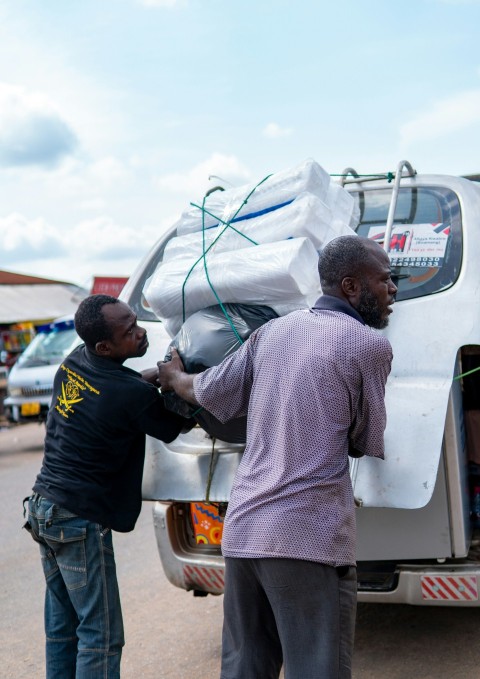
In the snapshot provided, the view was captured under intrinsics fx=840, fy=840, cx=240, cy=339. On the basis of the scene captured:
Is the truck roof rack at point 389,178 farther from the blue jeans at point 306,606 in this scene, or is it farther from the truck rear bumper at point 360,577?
the blue jeans at point 306,606

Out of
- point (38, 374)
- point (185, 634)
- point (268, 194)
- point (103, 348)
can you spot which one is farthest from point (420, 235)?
point (38, 374)

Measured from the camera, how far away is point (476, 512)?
3.51 meters

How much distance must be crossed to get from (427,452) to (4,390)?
1350 cm

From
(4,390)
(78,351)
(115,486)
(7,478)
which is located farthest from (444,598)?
(4,390)

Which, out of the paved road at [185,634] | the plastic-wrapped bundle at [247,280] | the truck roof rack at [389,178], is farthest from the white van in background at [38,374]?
the plastic-wrapped bundle at [247,280]

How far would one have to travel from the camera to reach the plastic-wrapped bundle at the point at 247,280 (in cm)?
297

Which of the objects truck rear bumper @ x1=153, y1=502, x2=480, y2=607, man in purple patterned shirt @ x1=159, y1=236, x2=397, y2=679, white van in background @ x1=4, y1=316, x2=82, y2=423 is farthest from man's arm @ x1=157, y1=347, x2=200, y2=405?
white van in background @ x1=4, y1=316, x2=82, y2=423

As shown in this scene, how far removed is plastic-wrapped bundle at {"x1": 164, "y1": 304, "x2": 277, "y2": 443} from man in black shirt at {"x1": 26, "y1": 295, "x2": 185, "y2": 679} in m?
0.09

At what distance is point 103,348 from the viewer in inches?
122

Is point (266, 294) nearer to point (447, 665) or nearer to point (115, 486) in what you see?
point (115, 486)

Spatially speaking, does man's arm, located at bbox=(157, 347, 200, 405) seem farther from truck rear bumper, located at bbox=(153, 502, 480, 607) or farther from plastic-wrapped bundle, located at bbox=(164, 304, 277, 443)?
truck rear bumper, located at bbox=(153, 502, 480, 607)

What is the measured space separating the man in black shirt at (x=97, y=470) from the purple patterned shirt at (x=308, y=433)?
68cm

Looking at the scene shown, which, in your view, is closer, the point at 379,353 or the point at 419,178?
the point at 379,353

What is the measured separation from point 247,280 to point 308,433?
0.87 meters
